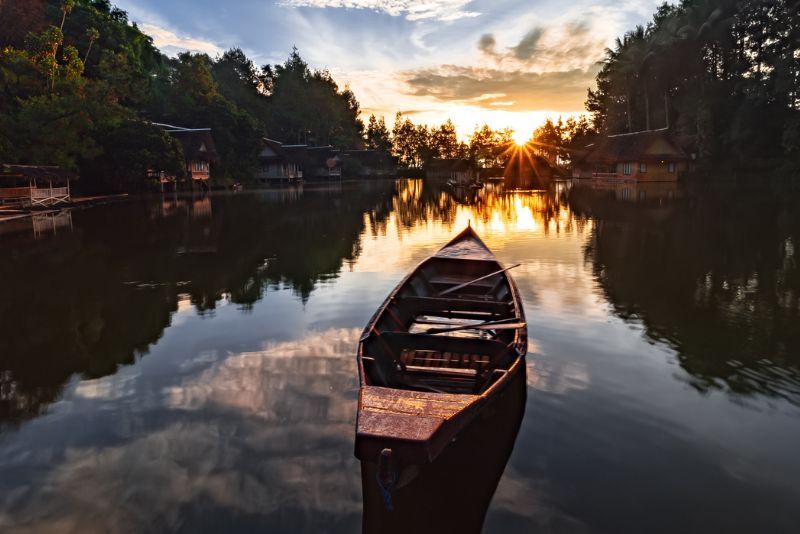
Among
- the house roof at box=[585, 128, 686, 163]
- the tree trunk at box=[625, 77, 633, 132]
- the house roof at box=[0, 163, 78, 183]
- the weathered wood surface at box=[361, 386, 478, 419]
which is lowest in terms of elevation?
the weathered wood surface at box=[361, 386, 478, 419]

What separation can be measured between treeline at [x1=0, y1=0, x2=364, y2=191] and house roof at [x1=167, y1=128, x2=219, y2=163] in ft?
15.2

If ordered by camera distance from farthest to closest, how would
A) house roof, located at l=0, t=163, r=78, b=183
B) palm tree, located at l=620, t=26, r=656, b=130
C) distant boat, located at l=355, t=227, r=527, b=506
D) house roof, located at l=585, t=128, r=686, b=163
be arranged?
palm tree, located at l=620, t=26, r=656, b=130 → house roof, located at l=585, t=128, r=686, b=163 → house roof, located at l=0, t=163, r=78, b=183 → distant boat, located at l=355, t=227, r=527, b=506

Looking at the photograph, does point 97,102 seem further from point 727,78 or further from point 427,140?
point 427,140

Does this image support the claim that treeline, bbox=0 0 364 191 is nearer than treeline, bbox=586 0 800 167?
Yes

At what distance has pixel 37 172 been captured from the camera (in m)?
32.7

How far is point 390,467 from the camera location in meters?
3.89

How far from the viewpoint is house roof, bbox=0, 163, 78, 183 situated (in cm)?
3106

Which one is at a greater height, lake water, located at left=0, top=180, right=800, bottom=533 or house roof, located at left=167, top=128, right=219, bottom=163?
house roof, located at left=167, top=128, right=219, bottom=163

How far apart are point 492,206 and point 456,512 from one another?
3420cm

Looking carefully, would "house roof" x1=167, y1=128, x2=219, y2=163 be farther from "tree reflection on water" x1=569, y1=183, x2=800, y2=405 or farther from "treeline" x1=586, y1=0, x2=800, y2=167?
"treeline" x1=586, y1=0, x2=800, y2=167

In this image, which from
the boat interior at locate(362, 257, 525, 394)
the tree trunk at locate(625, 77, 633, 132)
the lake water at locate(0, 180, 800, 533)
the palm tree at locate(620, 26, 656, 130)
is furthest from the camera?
the tree trunk at locate(625, 77, 633, 132)

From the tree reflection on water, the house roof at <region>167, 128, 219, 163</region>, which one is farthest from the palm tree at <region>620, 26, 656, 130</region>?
the house roof at <region>167, 128, 219, 163</region>

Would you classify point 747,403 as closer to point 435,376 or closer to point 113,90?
point 435,376

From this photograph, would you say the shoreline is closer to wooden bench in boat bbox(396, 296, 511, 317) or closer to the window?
wooden bench in boat bbox(396, 296, 511, 317)
